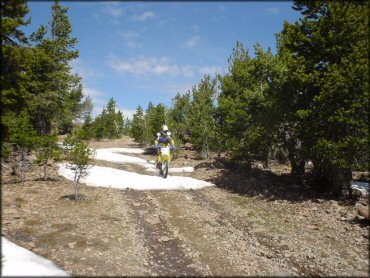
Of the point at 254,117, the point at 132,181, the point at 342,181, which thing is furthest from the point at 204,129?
the point at 342,181

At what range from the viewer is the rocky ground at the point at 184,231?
7863 millimetres

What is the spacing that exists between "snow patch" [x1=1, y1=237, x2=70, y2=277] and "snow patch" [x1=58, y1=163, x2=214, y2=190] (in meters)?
8.64

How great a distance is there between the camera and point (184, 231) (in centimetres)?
1040

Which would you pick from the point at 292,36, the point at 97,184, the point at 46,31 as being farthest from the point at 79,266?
the point at 46,31

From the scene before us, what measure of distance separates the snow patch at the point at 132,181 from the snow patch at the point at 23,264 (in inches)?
340

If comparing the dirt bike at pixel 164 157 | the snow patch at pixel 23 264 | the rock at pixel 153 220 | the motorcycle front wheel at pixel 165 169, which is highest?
the dirt bike at pixel 164 157

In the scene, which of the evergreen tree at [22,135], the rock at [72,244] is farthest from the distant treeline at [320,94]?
the evergreen tree at [22,135]

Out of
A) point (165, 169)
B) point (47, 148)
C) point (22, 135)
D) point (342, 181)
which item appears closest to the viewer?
point (22, 135)

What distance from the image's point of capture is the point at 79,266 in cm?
720

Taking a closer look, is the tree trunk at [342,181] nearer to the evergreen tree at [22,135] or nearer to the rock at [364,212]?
the rock at [364,212]

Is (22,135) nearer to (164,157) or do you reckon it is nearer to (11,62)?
(11,62)

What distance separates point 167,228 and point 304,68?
31.6 ft

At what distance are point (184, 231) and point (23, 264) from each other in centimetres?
544

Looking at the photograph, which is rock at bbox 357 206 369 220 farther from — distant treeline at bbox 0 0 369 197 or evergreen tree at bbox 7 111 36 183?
evergreen tree at bbox 7 111 36 183
